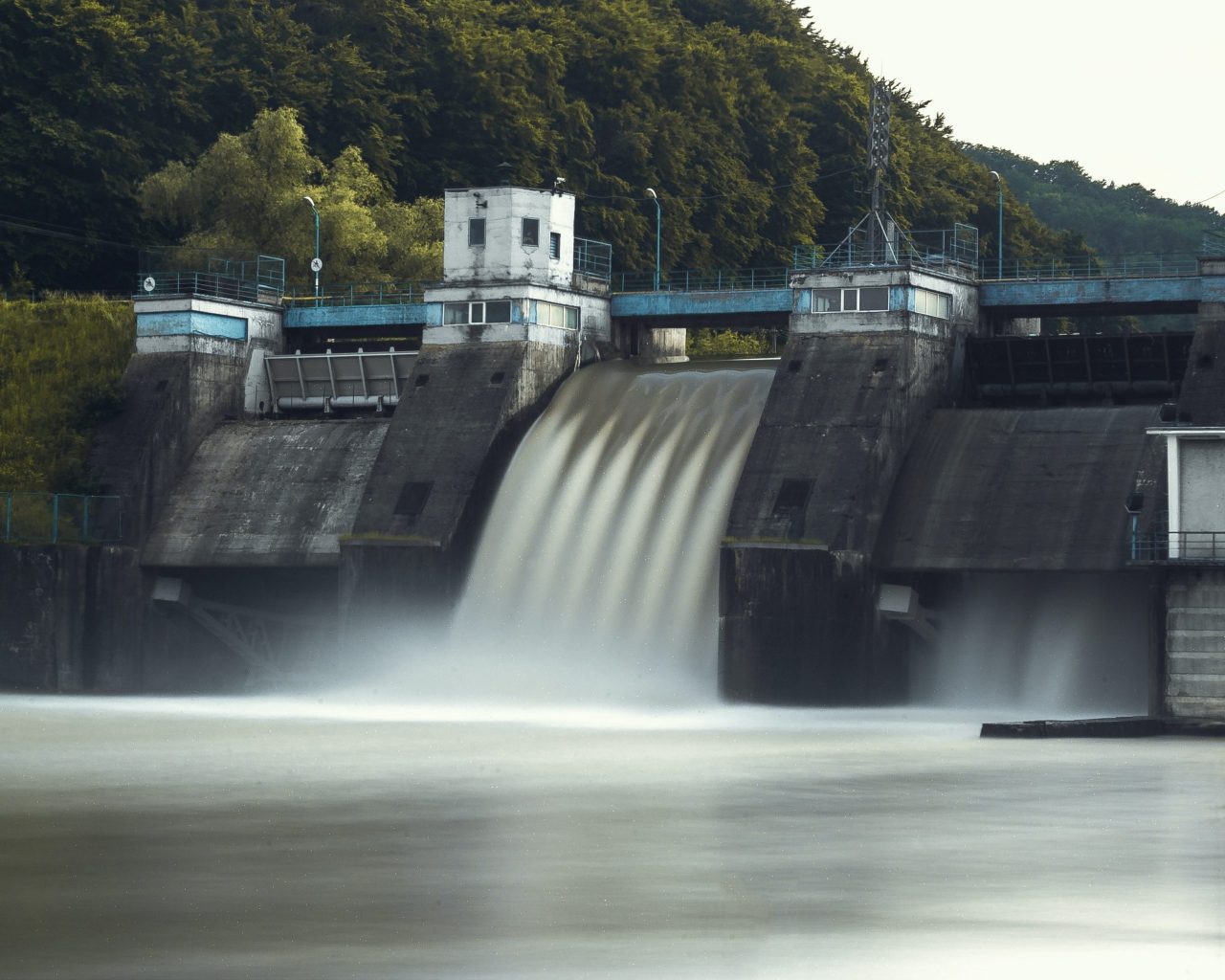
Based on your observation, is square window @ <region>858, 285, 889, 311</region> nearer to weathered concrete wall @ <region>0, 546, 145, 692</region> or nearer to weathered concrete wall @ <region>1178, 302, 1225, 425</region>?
weathered concrete wall @ <region>1178, 302, 1225, 425</region>

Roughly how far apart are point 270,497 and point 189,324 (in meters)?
6.61

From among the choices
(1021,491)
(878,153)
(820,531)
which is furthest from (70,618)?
(1021,491)

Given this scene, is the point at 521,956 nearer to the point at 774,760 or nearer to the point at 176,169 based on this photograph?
the point at 774,760

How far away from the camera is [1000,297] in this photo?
64.4 m

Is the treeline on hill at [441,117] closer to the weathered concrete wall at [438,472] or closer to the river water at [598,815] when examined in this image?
the weathered concrete wall at [438,472]

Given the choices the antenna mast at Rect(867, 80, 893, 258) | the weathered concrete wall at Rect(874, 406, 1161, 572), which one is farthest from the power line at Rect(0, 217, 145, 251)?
the weathered concrete wall at Rect(874, 406, 1161, 572)

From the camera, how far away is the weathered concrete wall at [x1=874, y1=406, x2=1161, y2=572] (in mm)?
55000

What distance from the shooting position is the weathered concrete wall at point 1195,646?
4709 centimetres

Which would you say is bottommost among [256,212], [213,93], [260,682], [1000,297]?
[260,682]

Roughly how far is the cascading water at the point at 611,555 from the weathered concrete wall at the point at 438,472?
2.43 ft

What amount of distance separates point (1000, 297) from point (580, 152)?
41.3m

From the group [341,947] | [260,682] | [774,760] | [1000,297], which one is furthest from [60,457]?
[341,947]

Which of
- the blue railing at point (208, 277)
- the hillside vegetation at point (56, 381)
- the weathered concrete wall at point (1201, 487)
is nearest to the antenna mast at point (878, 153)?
the weathered concrete wall at point (1201, 487)

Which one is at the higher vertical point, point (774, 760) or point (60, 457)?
point (60, 457)
